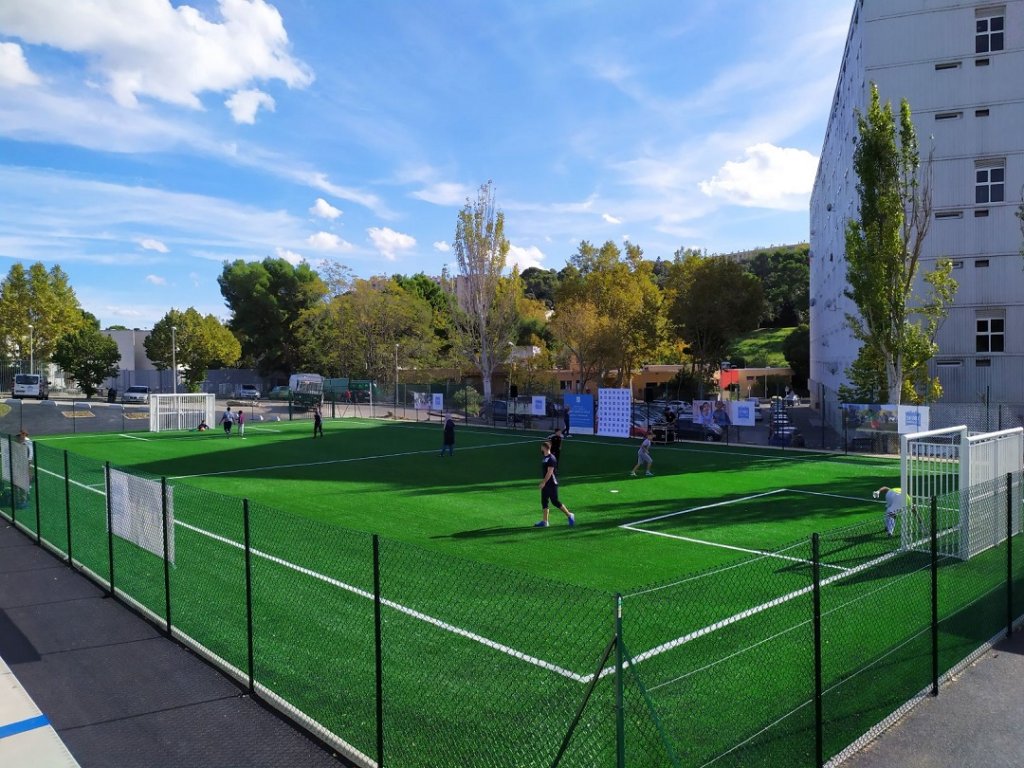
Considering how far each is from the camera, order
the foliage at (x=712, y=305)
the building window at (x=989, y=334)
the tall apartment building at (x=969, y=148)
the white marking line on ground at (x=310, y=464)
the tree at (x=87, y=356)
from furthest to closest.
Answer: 1. the tree at (x=87, y=356)
2. the foliage at (x=712, y=305)
3. the building window at (x=989, y=334)
4. the tall apartment building at (x=969, y=148)
5. the white marking line on ground at (x=310, y=464)

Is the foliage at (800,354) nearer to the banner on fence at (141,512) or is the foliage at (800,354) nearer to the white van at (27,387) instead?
the white van at (27,387)

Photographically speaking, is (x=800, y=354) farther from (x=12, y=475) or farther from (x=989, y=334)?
(x=12, y=475)

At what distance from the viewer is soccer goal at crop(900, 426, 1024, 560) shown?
11.2 meters

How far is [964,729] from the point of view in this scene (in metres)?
6.54

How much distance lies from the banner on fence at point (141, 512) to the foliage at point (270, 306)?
76652 millimetres

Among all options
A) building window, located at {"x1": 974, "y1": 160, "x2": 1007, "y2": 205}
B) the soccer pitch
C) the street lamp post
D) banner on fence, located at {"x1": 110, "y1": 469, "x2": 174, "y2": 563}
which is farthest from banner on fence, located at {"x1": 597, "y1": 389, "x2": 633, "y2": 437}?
the street lamp post

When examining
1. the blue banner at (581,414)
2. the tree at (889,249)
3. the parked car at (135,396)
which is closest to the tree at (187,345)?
the parked car at (135,396)

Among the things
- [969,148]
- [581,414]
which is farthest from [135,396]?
[969,148]

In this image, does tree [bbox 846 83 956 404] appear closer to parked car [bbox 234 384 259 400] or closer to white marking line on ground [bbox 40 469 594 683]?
white marking line on ground [bbox 40 469 594 683]

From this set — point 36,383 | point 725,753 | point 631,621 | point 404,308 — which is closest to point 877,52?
point 631,621

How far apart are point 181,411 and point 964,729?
137 ft

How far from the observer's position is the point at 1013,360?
101 ft

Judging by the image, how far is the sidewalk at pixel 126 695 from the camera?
250 inches

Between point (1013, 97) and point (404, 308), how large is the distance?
49621 millimetres
